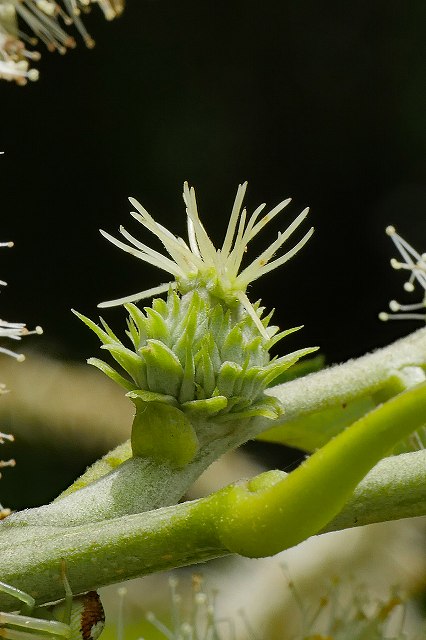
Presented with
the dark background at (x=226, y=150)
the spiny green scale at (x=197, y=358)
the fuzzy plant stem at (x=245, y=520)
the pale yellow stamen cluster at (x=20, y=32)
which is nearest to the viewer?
the fuzzy plant stem at (x=245, y=520)

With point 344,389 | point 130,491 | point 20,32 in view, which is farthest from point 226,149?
point 130,491

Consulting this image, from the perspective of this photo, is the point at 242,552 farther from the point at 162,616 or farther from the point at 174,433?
the point at 162,616

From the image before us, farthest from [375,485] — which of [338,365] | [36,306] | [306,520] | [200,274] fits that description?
[36,306]

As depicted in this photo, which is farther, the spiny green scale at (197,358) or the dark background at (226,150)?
the dark background at (226,150)

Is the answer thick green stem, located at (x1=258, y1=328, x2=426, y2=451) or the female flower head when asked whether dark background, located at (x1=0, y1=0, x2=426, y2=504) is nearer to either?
thick green stem, located at (x1=258, y1=328, x2=426, y2=451)

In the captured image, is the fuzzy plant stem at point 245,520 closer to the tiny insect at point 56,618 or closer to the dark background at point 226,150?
the tiny insect at point 56,618

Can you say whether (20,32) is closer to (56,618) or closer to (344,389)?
(344,389)

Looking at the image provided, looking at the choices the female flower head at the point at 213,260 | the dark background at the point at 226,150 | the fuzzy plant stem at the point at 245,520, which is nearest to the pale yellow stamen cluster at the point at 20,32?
the female flower head at the point at 213,260
